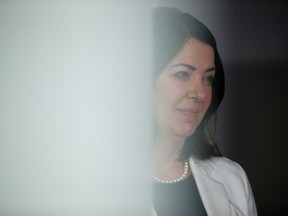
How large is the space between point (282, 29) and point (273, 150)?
0.27 m

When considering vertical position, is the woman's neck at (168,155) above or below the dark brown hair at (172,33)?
below

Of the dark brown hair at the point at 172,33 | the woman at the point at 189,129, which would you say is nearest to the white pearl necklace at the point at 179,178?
the woman at the point at 189,129

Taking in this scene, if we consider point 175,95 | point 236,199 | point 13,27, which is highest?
point 13,27

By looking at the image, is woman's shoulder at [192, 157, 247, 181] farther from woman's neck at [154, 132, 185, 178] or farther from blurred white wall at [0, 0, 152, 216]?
blurred white wall at [0, 0, 152, 216]

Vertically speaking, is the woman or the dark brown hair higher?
the dark brown hair

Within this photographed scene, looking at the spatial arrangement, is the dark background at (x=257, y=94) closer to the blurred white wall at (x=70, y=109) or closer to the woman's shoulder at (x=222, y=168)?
the woman's shoulder at (x=222, y=168)

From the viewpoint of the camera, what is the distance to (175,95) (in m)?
0.63

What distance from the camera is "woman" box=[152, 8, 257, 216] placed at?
24.4 inches

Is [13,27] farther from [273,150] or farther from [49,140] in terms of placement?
[273,150]

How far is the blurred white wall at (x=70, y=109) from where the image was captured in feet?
1.95

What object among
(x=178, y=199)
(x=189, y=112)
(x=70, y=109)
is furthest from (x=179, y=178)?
(x=70, y=109)

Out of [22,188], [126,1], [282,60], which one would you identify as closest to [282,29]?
[282,60]

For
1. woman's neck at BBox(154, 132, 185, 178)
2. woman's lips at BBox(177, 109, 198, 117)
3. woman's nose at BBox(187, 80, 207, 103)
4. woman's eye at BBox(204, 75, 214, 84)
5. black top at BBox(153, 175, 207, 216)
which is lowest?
black top at BBox(153, 175, 207, 216)

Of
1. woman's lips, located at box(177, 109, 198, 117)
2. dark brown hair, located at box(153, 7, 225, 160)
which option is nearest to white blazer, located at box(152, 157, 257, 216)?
woman's lips, located at box(177, 109, 198, 117)
